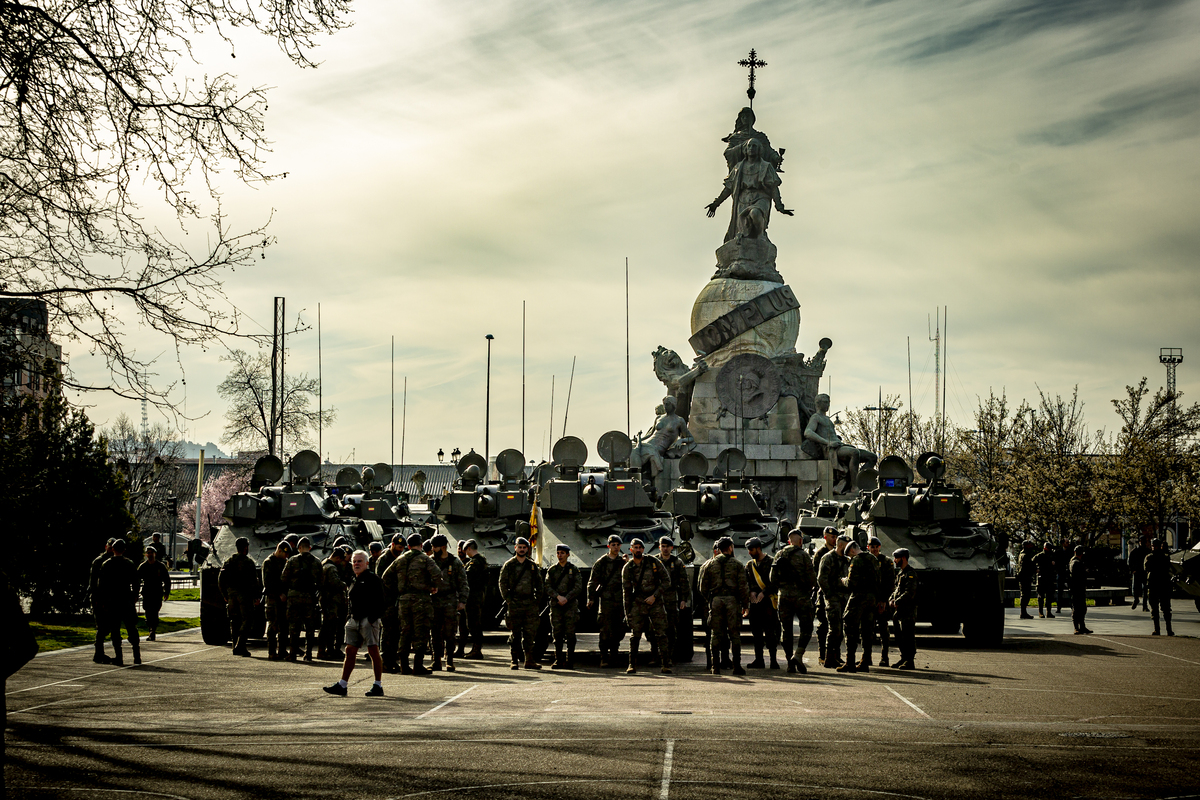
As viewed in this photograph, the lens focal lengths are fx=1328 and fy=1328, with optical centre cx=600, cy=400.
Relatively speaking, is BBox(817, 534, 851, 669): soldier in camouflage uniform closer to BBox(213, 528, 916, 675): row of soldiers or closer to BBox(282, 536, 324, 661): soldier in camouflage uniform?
BBox(213, 528, 916, 675): row of soldiers

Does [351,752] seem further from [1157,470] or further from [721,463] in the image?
[1157,470]

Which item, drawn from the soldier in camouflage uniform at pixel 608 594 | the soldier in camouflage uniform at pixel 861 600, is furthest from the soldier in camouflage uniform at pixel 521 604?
the soldier in camouflage uniform at pixel 861 600

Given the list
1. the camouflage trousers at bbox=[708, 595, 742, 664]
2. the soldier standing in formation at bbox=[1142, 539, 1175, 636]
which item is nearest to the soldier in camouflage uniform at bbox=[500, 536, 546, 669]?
the camouflage trousers at bbox=[708, 595, 742, 664]

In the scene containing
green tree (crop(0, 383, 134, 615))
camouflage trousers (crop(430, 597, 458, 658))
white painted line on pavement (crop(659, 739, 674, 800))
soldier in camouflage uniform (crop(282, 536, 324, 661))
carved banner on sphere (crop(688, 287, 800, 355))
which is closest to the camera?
white painted line on pavement (crop(659, 739, 674, 800))

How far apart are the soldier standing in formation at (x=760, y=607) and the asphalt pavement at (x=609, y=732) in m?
0.65

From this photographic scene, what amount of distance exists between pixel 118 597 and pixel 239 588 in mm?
2222

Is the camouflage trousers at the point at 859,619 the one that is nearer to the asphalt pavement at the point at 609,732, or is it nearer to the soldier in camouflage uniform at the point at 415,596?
Answer: the asphalt pavement at the point at 609,732

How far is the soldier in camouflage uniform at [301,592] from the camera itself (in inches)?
717

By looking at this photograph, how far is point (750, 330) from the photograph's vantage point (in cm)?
4616

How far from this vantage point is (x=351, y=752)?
9.95m

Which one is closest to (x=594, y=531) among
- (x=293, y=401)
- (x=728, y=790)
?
(x=728, y=790)

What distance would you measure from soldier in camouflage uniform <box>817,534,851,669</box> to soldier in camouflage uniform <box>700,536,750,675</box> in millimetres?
1080

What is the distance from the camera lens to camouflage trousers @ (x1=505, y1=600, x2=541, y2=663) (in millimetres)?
17312

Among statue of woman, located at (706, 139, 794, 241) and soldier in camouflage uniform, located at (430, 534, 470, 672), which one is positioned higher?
statue of woman, located at (706, 139, 794, 241)
